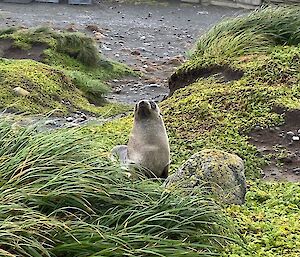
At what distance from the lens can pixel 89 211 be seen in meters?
3.77

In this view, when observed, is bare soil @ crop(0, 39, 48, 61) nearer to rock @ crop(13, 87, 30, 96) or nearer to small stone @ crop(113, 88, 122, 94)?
small stone @ crop(113, 88, 122, 94)

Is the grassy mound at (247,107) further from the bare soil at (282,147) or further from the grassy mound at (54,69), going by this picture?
the grassy mound at (54,69)

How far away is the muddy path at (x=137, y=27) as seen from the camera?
539 inches

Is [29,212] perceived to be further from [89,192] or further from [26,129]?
[26,129]

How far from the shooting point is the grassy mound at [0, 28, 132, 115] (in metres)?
10.6

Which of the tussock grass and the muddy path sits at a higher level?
the tussock grass

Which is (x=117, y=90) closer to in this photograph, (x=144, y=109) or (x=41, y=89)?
(x=41, y=89)

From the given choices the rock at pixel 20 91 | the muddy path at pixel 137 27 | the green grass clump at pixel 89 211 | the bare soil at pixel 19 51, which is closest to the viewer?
the green grass clump at pixel 89 211

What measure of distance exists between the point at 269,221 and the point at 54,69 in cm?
761

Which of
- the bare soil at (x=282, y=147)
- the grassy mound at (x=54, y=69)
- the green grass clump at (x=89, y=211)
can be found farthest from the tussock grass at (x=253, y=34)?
the green grass clump at (x=89, y=211)

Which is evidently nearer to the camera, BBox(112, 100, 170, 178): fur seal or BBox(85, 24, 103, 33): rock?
BBox(112, 100, 170, 178): fur seal

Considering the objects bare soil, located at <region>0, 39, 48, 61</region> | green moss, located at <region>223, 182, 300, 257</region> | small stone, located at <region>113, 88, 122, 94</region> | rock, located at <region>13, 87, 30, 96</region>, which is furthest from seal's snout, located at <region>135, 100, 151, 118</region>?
bare soil, located at <region>0, 39, 48, 61</region>

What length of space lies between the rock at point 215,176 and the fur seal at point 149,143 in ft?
1.54

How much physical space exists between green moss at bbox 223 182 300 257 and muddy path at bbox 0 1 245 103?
678 cm
